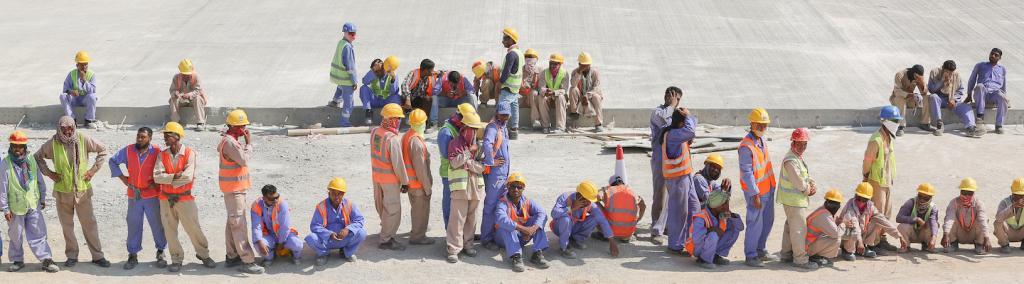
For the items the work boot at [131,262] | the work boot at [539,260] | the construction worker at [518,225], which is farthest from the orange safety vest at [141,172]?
the work boot at [539,260]

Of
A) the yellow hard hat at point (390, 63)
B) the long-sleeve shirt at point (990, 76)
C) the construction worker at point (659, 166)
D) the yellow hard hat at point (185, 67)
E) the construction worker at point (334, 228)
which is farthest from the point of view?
the long-sleeve shirt at point (990, 76)

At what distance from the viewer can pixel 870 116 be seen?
18734mm

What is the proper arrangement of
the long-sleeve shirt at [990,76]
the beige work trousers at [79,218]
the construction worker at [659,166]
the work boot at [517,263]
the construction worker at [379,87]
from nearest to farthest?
the beige work trousers at [79,218], the work boot at [517,263], the construction worker at [659,166], the construction worker at [379,87], the long-sleeve shirt at [990,76]

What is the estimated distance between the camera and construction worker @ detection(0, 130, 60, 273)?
11539mm

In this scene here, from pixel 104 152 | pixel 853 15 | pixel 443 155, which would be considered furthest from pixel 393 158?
pixel 853 15

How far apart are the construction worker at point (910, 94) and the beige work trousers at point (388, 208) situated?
858 centimetres

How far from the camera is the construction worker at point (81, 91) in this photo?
17.8 m

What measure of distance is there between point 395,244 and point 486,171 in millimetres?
1154

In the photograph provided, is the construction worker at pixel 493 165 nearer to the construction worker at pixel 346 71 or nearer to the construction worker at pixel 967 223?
the construction worker at pixel 967 223

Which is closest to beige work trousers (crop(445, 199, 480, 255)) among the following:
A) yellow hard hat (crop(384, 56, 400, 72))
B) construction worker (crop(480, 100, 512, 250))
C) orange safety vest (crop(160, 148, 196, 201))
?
construction worker (crop(480, 100, 512, 250))

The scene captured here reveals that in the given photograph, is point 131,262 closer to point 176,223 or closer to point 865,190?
point 176,223

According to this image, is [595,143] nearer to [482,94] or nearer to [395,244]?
[482,94]

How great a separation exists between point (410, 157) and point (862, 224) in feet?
14.5

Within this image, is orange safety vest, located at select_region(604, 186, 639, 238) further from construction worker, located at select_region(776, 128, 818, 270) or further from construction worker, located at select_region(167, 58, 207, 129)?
construction worker, located at select_region(167, 58, 207, 129)
